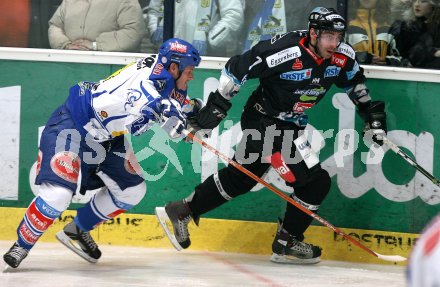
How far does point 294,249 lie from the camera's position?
195 inches

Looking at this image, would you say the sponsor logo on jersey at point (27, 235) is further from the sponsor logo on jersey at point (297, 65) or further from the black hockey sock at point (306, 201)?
the sponsor logo on jersey at point (297, 65)

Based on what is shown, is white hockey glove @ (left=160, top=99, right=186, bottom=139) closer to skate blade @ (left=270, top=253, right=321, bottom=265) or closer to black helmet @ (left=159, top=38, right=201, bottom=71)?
black helmet @ (left=159, top=38, right=201, bottom=71)

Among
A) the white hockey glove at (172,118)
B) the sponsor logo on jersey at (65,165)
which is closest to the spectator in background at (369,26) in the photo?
the white hockey glove at (172,118)

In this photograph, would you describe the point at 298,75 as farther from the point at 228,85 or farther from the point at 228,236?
the point at 228,236

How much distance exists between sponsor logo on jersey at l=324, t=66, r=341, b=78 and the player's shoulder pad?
91 mm

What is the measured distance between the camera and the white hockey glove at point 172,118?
419 cm

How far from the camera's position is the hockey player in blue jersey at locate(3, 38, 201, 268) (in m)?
4.29

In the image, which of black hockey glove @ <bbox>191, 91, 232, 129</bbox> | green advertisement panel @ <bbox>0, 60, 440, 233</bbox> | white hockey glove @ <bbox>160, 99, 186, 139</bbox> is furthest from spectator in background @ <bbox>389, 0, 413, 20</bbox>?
white hockey glove @ <bbox>160, 99, 186, 139</bbox>

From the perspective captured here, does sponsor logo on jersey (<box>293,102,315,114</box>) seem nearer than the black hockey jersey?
No

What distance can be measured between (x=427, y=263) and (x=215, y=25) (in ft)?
11.9

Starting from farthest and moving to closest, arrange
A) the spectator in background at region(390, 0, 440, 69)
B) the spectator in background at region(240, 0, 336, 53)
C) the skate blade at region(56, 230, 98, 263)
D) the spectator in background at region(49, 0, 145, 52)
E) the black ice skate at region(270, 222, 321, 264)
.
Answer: the spectator in background at region(49, 0, 145, 52), the spectator in background at region(240, 0, 336, 53), the spectator in background at region(390, 0, 440, 69), the black ice skate at region(270, 222, 321, 264), the skate blade at region(56, 230, 98, 263)

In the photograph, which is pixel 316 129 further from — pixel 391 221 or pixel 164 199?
pixel 164 199

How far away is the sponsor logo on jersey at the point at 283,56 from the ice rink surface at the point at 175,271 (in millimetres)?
1131

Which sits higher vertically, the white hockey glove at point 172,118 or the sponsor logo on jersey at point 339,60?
the sponsor logo on jersey at point 339,60
